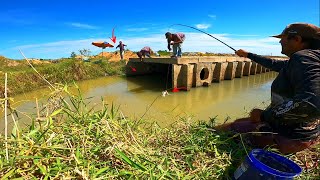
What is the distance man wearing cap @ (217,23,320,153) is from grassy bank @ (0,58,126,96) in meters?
7.10

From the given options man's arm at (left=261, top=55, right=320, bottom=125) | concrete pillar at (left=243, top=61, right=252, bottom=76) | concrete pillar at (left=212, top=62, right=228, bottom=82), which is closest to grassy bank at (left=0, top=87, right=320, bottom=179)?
man's arm at (left=261, top=55, right=320, bottom=125)

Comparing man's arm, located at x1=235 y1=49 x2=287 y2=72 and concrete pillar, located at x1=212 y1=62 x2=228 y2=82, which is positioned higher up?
man's arm, located at x1=235 y1=49 x2=287 y2=72

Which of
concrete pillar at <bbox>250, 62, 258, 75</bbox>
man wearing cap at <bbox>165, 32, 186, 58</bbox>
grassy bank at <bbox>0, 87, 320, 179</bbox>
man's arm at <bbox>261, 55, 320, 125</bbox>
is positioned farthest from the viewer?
concrete pillar at <bbox>250, 62, 258, 75</bbox>

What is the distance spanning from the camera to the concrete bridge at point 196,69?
1102 centimetres

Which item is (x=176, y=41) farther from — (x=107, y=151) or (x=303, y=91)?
(x=107, y=151)

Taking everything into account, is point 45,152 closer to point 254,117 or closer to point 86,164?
point 86,164

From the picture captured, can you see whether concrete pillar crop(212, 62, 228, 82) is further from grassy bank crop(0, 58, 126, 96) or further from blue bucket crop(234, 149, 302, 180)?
blue bucket crop(234, 149, 302, 180)

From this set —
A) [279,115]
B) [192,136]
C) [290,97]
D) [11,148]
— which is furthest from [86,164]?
[290,97]

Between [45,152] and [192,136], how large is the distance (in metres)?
1.60

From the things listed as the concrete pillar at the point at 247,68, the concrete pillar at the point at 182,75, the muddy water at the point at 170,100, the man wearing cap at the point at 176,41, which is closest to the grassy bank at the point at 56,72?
the muddy water at the point at 170,100

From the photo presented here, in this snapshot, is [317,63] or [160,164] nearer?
[160,164]

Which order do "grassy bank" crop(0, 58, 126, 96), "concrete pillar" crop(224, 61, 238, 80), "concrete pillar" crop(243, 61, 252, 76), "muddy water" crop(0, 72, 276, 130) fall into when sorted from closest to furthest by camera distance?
"muddy water" crop(0, 72, 276, 130)
"grassy bank" crop(0, 58, 126, 96)
"concrete pillar" crop(224, 61, 238, 80)
"concrete pillar" crop(243, 61, 252, 76)

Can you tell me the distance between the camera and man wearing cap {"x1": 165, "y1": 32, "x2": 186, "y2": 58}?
37.0 feet

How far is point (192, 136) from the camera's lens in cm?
311
